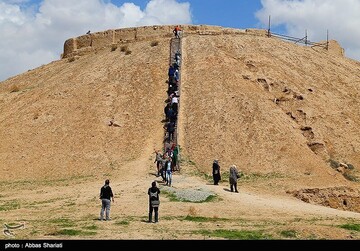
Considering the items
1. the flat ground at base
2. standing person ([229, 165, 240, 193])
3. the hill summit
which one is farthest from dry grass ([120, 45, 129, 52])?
standing person ([229, 165, 240, 193])

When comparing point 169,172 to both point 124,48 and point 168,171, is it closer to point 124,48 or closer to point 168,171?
point 168,171

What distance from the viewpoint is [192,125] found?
3136 centimetres

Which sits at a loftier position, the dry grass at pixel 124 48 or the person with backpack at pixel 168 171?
the dry grass at pixel 124 48

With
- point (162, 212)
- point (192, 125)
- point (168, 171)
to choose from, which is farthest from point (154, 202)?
point (192, 125)

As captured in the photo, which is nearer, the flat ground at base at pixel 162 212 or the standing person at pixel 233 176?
the flat ground at base at pixel 162 212

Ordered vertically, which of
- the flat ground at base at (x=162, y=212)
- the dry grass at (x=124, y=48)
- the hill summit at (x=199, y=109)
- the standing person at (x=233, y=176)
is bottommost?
the flat ground at base at (x=162, y=212)

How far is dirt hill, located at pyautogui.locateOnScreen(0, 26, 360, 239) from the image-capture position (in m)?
22.4

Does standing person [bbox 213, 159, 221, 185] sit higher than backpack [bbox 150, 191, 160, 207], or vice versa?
standing person [bbox 213, 159, 221, 185]

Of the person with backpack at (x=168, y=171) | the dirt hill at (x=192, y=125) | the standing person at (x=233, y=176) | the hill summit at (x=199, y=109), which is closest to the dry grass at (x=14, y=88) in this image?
the hill summit at (x=199, y=109)

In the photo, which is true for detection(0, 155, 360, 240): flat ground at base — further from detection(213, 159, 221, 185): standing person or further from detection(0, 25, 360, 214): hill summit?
detection(0, 25, 360, 214): hill summit

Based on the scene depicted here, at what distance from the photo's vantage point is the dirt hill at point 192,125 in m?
22.4

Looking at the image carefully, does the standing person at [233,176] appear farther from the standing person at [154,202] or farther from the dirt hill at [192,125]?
the standing person at [154,202]
